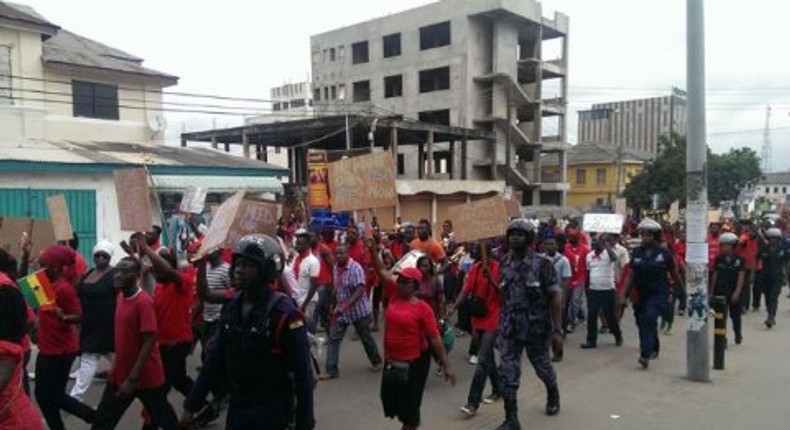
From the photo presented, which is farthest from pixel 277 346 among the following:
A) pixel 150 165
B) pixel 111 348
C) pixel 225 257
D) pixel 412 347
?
pixel 150 165

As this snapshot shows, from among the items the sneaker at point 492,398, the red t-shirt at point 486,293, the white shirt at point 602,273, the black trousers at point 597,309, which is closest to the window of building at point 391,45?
the white shirt at point 602,273

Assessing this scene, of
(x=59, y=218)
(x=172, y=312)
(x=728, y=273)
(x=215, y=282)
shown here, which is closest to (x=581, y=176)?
(x=728, y=273)

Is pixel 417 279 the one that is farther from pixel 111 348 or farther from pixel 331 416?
pixel 111 348

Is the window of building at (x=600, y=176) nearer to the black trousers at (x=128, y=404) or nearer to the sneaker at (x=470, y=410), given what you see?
the sneaker at (x=470, y=410)

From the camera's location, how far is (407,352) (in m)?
5.15

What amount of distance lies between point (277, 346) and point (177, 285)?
2.62 meters

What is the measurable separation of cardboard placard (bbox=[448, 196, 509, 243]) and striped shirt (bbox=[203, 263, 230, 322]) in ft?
8.69

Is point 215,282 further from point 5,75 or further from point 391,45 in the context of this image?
point 391,45

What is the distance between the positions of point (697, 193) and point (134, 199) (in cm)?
596

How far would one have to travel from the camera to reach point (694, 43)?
7578 millimetres

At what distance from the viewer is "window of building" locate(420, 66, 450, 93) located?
148 ft

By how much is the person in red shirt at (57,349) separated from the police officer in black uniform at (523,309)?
10.8 ft

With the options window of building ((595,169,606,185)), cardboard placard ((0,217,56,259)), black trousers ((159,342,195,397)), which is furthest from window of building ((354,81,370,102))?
black trousers ((159,342,195,397))

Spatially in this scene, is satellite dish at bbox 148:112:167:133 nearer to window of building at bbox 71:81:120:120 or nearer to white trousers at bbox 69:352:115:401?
window of building at bbox 71:81:120:120
